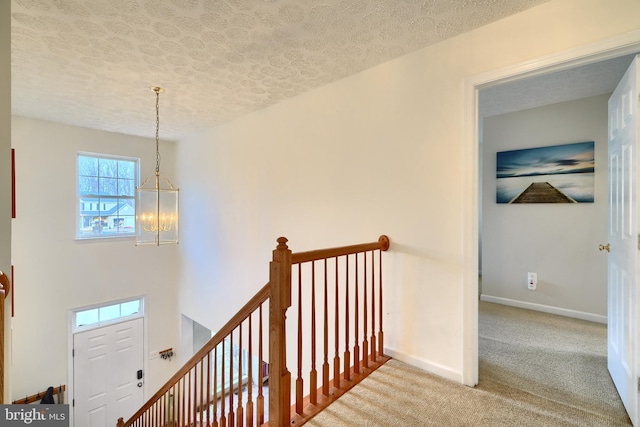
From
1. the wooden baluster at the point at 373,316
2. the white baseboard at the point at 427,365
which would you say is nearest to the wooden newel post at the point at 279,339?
the wooden baluster at the point at 373,316

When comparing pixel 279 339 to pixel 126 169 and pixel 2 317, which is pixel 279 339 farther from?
pixel 126 169

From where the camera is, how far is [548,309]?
3.23 m

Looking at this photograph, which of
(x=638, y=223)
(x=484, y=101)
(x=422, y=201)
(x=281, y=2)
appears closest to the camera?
(x=638, y=223)

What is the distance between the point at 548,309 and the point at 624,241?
75.4 inches

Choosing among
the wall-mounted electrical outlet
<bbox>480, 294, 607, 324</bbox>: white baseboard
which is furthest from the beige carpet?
the wall-mounted electrical outlet

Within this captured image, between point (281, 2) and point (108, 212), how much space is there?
14.2 ft

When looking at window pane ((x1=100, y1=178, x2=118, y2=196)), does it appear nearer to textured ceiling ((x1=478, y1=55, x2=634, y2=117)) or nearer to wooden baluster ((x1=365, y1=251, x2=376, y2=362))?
wooden baluster ((x1=365, y1=251, x2=376, y2=362))

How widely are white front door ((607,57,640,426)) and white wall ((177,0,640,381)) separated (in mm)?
487

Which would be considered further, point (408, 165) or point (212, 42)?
point (408, 165)

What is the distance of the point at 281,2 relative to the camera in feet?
5.53

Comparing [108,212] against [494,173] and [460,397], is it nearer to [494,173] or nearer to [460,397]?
[460,397]

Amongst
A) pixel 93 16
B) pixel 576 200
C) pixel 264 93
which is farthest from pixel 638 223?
pixel 93 16

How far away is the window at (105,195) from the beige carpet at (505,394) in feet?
14.5

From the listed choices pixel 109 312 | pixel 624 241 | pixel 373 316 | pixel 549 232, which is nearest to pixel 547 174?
pixel 549 232
